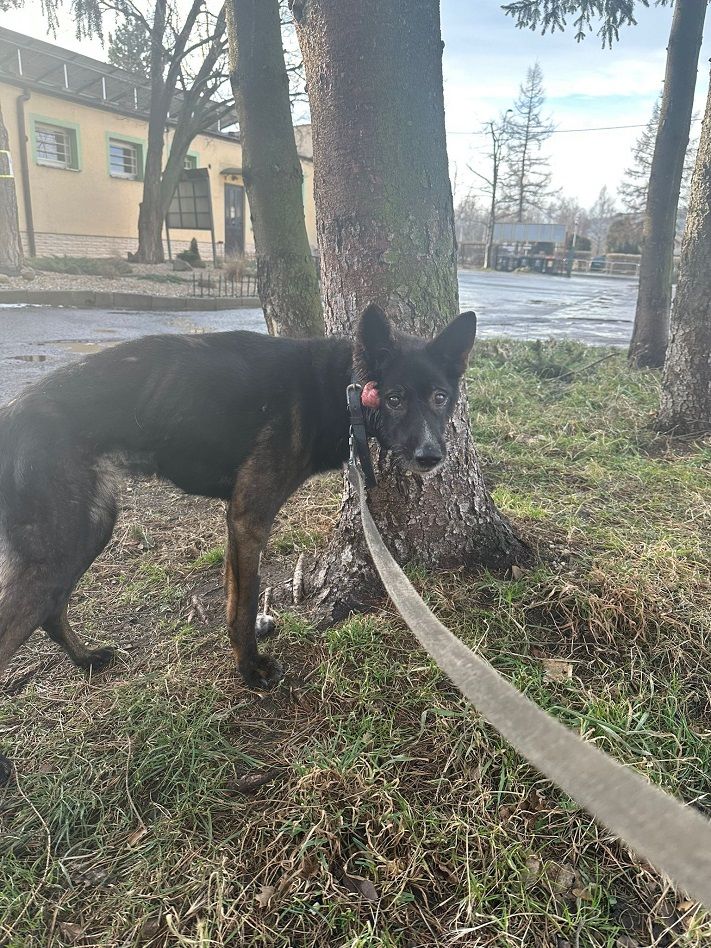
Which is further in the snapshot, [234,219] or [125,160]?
[234,219]

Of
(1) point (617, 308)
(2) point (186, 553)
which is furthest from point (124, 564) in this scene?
(1) point (617, 308)

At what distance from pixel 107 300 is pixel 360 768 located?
14.4 metres

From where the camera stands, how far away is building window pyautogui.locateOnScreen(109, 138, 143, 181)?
24812 millimetres

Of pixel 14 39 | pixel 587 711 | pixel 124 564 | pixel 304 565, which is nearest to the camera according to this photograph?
pixel 587 711

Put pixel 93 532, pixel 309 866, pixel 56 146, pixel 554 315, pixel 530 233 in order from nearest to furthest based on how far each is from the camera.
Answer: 1. pixel 309 866
2. pixel 93 532
3. pixel 554 315
4. pixel 56 146
5. pixel 530 233

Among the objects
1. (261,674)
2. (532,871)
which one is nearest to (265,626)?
(261,674)

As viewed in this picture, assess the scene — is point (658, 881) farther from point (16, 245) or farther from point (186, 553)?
point (16, 245)

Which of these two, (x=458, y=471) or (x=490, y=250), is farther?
(x=490, y=250)

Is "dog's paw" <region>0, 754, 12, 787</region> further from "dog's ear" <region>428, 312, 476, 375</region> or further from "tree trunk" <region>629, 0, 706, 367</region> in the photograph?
"tree trunk" <region>629, 0, 706, 367</region>

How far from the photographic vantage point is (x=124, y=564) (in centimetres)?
367

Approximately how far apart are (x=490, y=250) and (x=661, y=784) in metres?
51.2

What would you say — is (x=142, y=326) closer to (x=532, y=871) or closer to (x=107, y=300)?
(x=107, y=300)

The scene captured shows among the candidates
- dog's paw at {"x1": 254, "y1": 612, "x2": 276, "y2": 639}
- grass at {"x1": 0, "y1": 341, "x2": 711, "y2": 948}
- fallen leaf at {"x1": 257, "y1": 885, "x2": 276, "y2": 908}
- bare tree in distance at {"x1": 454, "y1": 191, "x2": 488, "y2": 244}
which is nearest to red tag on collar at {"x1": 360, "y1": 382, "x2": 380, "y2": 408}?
grass at {"x1": 0, "y1": 341, "x2": 711, "y2": 948}

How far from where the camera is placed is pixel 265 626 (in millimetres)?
2977
